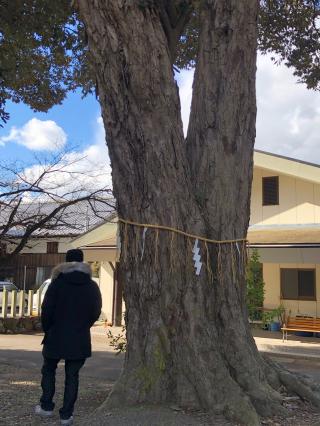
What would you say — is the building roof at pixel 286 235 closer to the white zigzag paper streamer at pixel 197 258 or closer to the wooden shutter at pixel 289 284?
the wooden shutter at pixel 289 284

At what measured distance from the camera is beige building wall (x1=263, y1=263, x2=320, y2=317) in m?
16.5

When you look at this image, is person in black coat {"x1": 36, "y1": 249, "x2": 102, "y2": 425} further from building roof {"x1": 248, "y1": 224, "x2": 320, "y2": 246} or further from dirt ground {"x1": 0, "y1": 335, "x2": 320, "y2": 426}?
building roof {"x1": 248, "y1": 224, "x2": 320, "y2": 246}

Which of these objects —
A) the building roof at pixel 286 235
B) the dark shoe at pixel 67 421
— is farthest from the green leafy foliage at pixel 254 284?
the dark shoe at pixel 67 421

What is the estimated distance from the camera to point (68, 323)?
4.76 m

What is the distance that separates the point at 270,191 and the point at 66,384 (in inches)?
514

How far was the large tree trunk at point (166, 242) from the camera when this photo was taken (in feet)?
15.9

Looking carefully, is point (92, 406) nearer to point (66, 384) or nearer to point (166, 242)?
point (66, 384)

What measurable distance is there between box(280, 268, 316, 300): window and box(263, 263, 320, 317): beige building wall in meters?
0.12

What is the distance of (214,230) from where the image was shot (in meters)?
5.25

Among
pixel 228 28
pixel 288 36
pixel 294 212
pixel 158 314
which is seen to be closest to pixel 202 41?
pixel 228 28

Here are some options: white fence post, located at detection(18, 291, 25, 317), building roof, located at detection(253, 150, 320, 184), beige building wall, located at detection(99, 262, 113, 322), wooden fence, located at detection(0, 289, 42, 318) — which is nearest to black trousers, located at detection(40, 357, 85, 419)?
wooden fence, located at detection(0, 289, 42, 318)

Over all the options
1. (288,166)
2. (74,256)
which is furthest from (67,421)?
(288,166)

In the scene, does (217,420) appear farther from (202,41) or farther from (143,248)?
(202,41)

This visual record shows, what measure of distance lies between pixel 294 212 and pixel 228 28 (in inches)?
458
